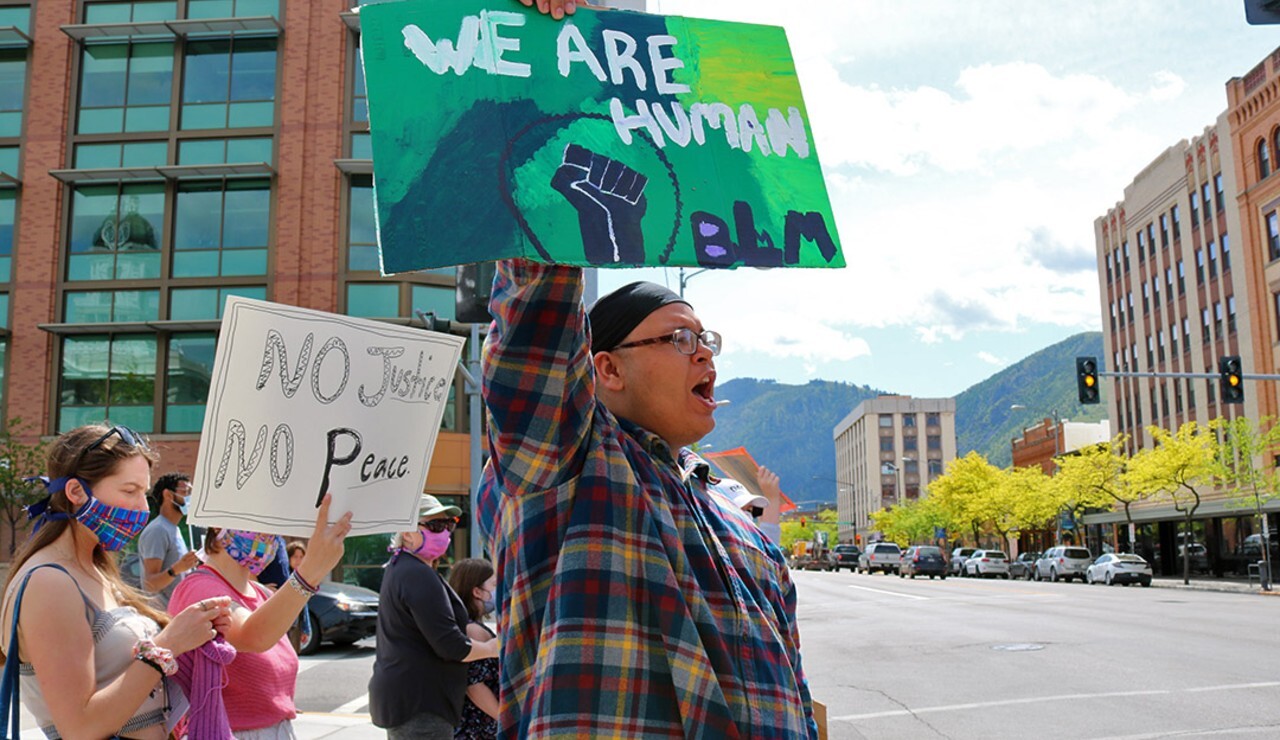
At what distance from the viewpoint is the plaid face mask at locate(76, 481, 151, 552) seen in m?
3.08

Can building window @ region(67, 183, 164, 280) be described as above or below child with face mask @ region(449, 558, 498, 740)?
above

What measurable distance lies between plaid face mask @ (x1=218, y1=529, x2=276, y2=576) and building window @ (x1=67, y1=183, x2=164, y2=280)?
2985cm

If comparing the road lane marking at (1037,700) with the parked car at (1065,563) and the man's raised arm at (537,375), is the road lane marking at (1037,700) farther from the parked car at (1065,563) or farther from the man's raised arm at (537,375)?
the parked car at (1065,563)

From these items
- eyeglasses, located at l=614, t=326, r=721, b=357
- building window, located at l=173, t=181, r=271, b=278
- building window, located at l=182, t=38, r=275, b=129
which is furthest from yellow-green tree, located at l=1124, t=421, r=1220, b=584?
eyeglasses, located at l=614, t=326, r=721, b=357

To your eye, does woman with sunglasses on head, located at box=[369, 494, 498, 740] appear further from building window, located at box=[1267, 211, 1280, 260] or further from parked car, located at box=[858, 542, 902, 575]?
parked car, located at box=[858, 542, 902, 575]

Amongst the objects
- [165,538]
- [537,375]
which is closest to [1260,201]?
[165,538]

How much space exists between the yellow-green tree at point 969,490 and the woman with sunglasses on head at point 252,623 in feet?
228

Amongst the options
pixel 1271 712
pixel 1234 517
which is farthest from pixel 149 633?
pixel 1234 517

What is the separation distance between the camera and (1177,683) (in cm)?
1084

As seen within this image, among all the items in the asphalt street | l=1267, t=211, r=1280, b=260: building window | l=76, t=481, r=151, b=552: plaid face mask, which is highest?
l=1267, t=211, r=1280, b=260: building window

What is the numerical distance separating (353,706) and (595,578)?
998 centimetres

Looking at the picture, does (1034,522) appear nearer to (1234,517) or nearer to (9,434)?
(1234,517)

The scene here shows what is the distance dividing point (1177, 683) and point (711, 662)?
35.0 ft

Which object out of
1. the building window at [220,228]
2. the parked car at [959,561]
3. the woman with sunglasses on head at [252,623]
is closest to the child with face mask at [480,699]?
the woman with sunglasses on head at [252,623]
